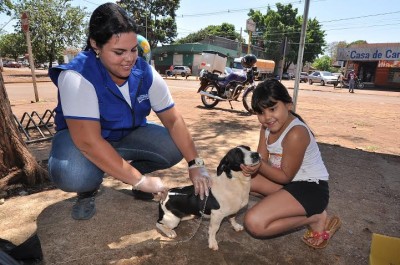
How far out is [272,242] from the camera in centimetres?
246

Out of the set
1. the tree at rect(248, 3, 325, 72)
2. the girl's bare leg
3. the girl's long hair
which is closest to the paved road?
the girl's long hair

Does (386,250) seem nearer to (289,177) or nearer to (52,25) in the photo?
(289,177)

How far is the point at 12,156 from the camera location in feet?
10.1

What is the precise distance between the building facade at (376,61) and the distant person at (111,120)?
33.7m

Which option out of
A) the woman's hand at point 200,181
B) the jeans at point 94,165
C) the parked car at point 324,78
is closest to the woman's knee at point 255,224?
the woman's hand at point 200,181

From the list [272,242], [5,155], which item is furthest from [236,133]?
[5,155]

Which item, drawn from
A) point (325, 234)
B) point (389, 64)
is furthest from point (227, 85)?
point (389, 64)

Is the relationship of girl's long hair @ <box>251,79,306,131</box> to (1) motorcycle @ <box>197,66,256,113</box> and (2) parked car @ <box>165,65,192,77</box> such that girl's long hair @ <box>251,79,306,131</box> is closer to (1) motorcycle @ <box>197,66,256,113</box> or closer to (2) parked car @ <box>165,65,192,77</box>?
(1) motorcycle @ <box>197,66,256,113</box>

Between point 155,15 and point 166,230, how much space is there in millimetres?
42976

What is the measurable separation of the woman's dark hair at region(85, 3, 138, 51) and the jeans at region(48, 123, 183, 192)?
2.96 feet

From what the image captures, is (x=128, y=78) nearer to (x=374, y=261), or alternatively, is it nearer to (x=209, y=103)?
(x=374, y=261)

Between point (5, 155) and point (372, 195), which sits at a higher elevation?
point (5, 155)

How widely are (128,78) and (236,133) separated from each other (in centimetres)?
408

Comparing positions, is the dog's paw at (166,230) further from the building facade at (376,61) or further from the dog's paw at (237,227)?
the building facade at (376,61)
